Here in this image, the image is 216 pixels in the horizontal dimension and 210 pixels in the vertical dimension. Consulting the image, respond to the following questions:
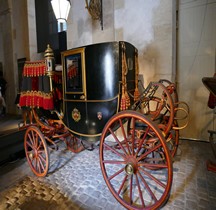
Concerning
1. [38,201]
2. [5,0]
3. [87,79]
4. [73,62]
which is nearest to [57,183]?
[38,201]

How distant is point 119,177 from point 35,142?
53.6 inches

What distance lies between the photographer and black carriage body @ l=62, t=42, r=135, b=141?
1911 mm

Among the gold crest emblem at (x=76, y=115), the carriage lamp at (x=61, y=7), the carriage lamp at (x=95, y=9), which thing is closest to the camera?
the gold crest emblem at (x=76, y=115)

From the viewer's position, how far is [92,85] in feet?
6.63

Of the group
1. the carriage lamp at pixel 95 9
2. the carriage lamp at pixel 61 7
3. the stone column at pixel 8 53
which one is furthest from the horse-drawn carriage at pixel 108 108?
the stone column at pixel 8 53

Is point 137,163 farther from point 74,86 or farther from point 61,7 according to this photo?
point 61,7

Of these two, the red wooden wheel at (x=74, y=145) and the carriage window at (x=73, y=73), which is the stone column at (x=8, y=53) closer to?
the red wooden wheel at (x=74, y=145)

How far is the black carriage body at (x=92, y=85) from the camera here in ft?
6.27

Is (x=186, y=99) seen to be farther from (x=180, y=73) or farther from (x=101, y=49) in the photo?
(x=101, y=49)

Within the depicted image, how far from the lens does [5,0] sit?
20.5 ft

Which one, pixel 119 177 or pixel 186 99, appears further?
pixel 186 99

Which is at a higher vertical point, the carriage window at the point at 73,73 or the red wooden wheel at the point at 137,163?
the carriage window at the point at 73,73

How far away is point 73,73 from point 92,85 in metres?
0.35

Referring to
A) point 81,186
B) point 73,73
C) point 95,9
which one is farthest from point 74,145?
point 95,9
